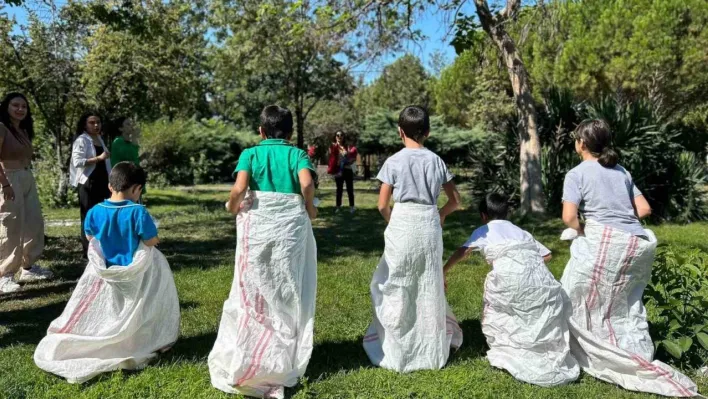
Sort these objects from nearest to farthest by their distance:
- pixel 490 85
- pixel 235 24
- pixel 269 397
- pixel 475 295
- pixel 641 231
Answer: pixel 269 397
pixel 641 231
pixel 475 295
pixel 235 24
pixel 490 85

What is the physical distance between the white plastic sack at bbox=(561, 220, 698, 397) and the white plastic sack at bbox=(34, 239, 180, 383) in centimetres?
285

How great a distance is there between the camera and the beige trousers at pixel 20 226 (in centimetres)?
544

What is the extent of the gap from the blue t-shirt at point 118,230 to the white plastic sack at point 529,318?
234 centimetres

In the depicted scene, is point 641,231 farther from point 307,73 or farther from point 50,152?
point 307,73

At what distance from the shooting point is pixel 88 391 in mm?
3379

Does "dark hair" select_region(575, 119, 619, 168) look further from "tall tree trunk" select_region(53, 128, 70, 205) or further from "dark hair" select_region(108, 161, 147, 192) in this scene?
"tall tree trunk" select_region(53, 128, 70, 205)

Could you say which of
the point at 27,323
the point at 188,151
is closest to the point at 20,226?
the point at 27,323

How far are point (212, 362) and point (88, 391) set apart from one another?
0.76 meters

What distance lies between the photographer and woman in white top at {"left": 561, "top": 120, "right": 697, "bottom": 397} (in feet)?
11.7

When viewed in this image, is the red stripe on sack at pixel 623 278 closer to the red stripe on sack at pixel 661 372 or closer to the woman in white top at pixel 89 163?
the red stripe on sack at pixel 661 372

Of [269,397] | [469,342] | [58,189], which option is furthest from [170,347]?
[58,189]

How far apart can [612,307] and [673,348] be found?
500 millimetres

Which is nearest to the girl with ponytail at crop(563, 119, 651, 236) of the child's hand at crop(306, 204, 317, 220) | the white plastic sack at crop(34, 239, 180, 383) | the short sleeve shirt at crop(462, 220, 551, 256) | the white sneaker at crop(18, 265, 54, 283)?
the short sleeve shirt at crop(462, 220, 551, 256)

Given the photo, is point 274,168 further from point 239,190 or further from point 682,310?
point 682,310
